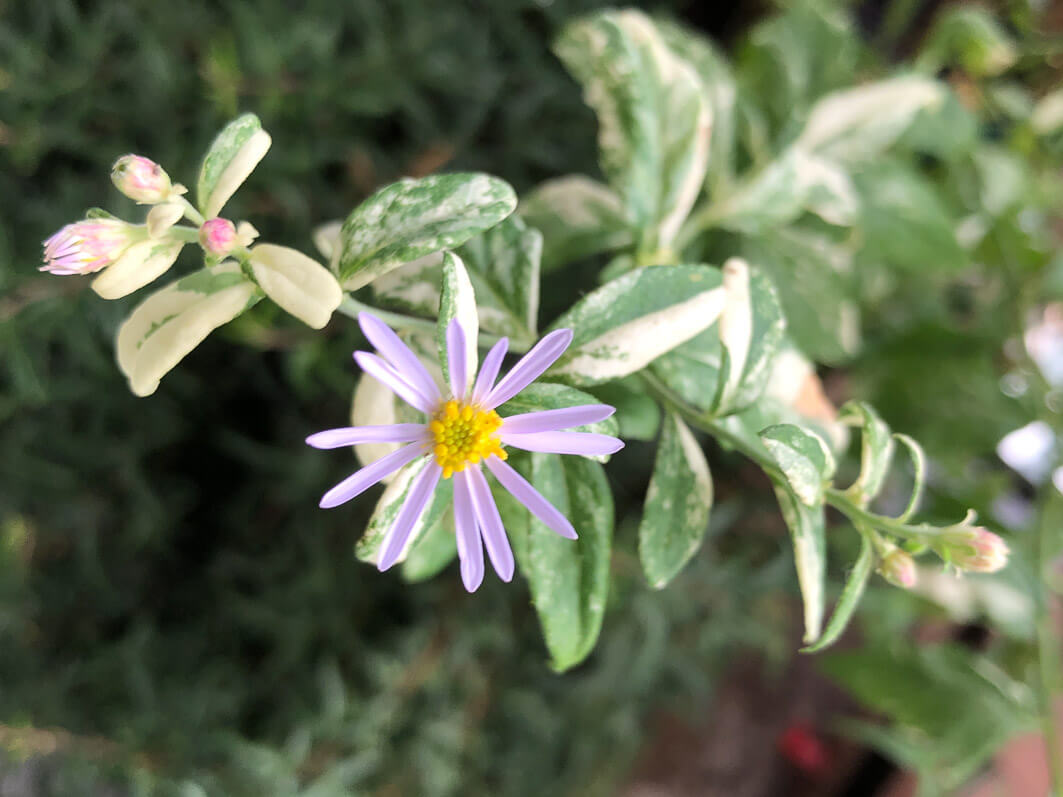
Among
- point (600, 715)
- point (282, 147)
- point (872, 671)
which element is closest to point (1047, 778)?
point (872, 671)

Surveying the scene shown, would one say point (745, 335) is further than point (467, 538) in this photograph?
Yes

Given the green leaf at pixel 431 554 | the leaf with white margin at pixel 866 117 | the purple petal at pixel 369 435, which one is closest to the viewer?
the purple petal at pixel 369 435

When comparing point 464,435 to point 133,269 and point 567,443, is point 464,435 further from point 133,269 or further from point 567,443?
point 133,269

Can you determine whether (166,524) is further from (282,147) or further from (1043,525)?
(1043,525)

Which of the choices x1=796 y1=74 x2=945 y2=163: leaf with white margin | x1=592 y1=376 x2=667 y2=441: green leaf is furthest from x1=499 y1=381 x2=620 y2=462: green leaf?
x1=796 y1=74 x2=945 y2=163: leaf with white margin

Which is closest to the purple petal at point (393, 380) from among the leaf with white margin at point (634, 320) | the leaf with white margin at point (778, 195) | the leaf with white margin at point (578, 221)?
the leaf with white margin at point (634, 320)

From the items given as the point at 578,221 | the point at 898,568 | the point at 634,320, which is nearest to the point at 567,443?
the point at 634,320

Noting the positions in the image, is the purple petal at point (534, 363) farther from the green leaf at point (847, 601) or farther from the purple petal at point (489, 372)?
the green leaf at point (847, 601)
